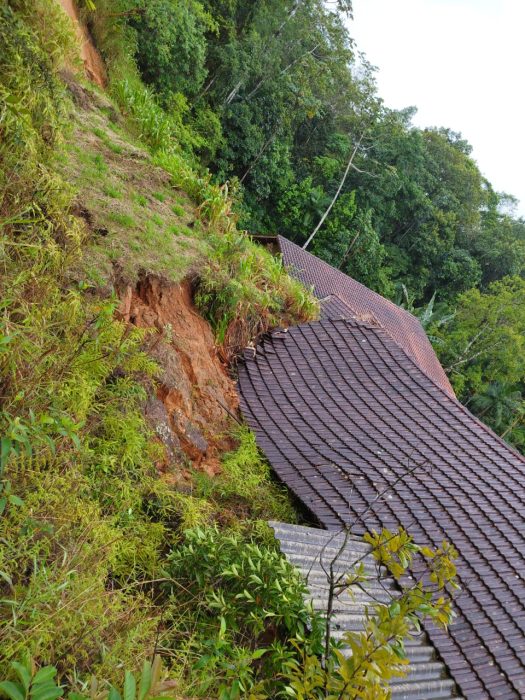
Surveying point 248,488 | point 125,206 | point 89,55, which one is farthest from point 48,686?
point 89,55

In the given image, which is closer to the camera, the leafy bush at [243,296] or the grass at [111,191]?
the grass at [111,191]

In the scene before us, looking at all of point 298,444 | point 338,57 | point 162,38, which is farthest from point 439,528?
point 338,57

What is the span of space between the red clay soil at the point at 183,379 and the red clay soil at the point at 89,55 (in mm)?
5325

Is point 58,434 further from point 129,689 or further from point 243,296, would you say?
point 243,296

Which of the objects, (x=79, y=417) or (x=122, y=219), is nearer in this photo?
(x=79, y=417)

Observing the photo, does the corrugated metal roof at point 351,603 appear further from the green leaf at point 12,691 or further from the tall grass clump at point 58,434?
the green leaf at point 12,691

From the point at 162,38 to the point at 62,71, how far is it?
611 centimetres

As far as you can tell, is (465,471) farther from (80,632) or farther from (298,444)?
(80,632)

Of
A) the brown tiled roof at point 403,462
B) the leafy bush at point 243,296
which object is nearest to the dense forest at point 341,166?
the leafy bush at point 243,296

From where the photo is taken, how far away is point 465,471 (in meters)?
5.37

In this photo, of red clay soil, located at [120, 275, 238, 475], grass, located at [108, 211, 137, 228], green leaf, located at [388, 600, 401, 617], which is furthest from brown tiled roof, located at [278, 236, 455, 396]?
green leaf, located at [388, 600, 401, 617]

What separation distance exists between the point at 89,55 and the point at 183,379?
7376mm

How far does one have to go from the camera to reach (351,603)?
3.71m

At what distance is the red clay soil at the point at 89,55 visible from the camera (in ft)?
29.1
